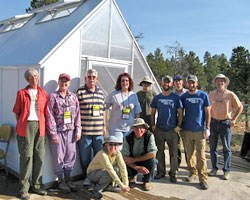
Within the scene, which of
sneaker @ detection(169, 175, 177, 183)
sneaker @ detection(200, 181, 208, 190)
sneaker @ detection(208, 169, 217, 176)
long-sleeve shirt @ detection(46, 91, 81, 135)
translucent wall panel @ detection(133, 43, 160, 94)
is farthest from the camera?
translucent wall panel @ detection(133, 43, 160, 94)

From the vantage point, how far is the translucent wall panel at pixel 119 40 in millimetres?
5453

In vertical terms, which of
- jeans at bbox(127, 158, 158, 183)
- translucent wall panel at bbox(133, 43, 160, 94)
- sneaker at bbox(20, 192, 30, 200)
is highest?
translucent wall panel at bbox(133, 43, 160, 94)

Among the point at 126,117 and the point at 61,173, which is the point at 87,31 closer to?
the point at 126,117

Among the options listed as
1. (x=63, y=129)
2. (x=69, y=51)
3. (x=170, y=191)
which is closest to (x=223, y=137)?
Result: (x=170, y=191)

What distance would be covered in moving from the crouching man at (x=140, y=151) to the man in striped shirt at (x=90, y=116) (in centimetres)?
47

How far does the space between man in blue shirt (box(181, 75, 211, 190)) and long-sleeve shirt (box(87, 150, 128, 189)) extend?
4.48 feet

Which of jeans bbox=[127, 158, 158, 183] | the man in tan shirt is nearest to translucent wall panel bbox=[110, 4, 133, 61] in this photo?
the man in tan shirt

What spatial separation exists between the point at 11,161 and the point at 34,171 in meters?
1.02

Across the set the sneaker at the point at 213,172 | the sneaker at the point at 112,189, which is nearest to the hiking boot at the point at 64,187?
the sneaker at the point at 112,189

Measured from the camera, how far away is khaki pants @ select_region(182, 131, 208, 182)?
4699mm

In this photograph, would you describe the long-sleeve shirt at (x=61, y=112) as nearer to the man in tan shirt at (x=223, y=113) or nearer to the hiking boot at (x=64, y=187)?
the hiking boot at (x=64, y=187)

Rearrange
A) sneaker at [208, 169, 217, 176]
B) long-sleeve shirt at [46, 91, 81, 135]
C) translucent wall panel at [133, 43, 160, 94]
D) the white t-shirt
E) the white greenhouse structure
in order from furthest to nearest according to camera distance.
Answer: translucent wall panel at [133, 43, 160, 94]
sneaker at [208, 169, 217, 176]
the white greenhouse structure
long-sleeve shirt at [46, 91, 81, 135]
the white t-shirt

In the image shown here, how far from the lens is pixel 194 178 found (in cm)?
506

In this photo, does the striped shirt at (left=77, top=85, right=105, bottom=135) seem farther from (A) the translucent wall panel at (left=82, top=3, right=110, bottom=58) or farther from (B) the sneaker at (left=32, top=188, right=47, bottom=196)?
(B) the sneaker at (left=32, top=188, right=47, bottom=196)
